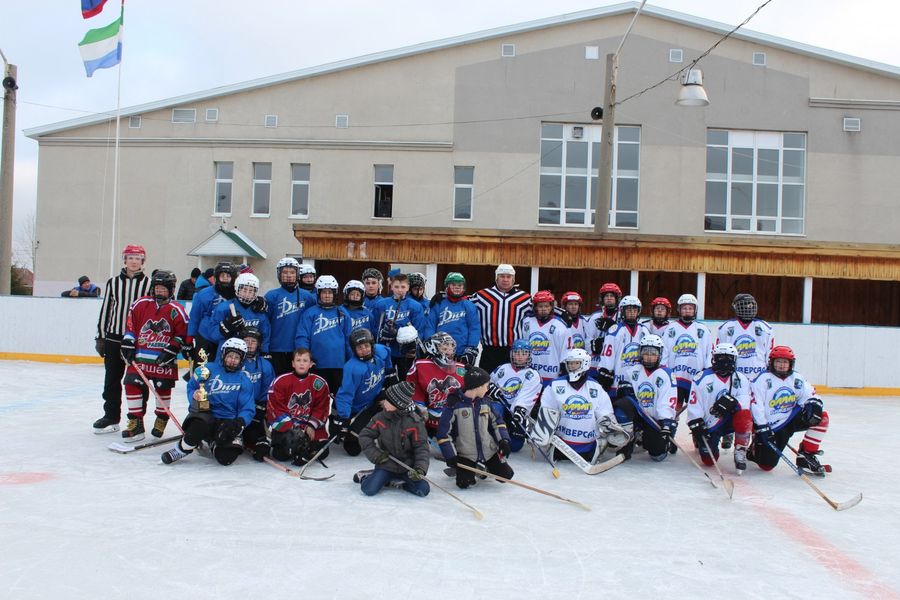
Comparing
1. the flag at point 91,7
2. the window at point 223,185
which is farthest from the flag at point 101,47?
the window at point 223,185

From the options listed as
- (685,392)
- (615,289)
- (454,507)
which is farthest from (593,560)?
(615,289)

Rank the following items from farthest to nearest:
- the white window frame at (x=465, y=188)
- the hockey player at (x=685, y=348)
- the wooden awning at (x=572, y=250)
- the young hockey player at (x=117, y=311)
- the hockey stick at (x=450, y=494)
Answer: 1. the white window frame at (x=465, y=188)
2. the wooden awning at (x=572, y=250)
3. the hockey player at (x=685, y=348)
4. the young hockey player at (x=117, y=311)
5. the hockey stick at (x=450, y=494)

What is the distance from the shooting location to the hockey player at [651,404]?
5.56 metres

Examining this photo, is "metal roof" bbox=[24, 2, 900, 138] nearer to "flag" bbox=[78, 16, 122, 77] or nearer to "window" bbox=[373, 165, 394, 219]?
"window" bbox=[373, 165, 394, 219]

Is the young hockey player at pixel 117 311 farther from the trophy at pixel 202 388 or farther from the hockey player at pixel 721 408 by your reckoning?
the hockey player at pixel 721 408

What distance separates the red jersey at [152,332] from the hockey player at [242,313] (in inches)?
15.3

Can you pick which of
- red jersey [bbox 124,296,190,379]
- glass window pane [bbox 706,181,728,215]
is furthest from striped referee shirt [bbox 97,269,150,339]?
glass window pane [bbox 706,181,728,215]

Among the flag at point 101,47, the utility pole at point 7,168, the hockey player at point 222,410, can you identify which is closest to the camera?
the hockey player at point 222,410

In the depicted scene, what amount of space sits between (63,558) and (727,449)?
16.6ft

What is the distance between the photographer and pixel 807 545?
12.3 feet

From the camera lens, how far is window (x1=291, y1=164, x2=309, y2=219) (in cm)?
1794

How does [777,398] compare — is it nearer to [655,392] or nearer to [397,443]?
[655,392]

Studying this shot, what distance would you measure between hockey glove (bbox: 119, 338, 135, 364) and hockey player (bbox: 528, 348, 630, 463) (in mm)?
2903

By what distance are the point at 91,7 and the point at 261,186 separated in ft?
17.4
